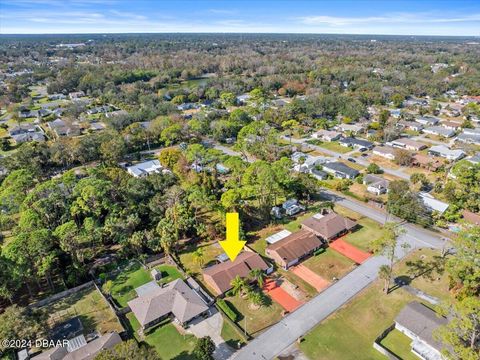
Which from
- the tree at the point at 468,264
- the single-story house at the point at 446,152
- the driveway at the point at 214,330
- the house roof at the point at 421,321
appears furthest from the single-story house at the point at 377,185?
the driveway at the point at 214,330

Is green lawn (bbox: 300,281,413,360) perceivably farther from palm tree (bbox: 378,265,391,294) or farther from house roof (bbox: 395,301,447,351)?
house roof (bbox: 395,301,447,351)

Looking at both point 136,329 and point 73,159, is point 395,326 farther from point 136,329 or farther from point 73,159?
point 73,159

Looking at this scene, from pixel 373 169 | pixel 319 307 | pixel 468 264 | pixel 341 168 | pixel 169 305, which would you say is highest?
pixel 468 264

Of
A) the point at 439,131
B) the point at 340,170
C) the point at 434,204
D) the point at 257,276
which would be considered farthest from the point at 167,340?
the point at 439,131

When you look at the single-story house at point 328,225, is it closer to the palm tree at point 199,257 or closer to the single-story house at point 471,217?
the palm tree at point 199,257

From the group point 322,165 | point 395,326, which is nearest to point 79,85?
point 322,165

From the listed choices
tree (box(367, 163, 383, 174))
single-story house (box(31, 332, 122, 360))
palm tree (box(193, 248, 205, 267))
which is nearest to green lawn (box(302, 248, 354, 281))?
palm tree (box(193, 248, 205, 267))

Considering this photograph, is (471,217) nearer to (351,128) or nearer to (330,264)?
(330,264)
